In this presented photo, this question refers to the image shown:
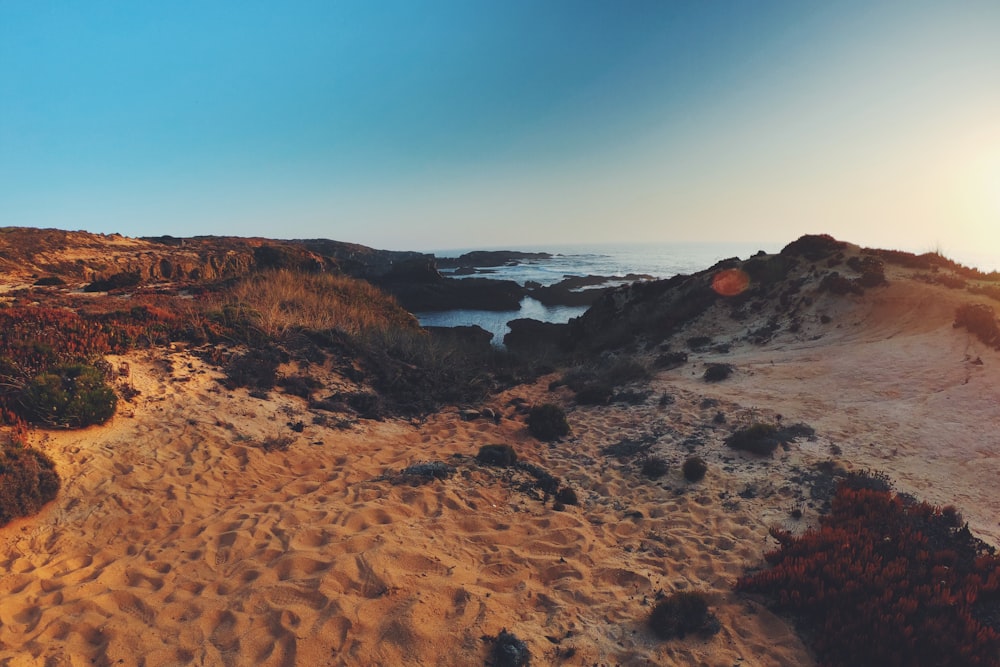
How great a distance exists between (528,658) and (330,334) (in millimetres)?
11482

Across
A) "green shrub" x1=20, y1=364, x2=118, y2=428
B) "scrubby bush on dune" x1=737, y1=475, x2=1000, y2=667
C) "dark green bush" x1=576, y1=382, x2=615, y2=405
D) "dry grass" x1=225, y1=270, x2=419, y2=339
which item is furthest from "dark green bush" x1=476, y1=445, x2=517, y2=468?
"dry grass" x1=225, y1=270, x2=419, y2=339

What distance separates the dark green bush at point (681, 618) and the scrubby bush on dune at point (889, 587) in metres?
0.76

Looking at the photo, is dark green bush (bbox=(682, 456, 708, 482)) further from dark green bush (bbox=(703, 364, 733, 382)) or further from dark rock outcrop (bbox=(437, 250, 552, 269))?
dark rock outcrop (bbox=(437, 250, 552, 269))

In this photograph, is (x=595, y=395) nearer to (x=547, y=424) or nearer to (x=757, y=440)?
(x=547, y=424)

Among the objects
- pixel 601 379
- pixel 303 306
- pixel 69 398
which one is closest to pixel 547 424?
pixel 601 379

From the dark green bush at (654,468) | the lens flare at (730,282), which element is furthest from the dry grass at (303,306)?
the lens flare at (730,282)

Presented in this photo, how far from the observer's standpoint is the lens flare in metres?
22.3

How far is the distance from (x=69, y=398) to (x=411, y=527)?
6045 mm

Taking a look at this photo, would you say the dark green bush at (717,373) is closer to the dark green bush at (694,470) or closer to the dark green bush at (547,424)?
the dark green bush at (547,424)

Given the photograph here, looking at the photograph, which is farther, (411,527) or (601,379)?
(601,379)

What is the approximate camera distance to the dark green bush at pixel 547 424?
1016 cm

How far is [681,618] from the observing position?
421 centimetres

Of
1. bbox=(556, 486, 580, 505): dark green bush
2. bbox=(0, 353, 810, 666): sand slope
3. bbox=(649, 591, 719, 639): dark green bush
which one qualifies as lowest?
bbox=(556, 486, 580, 505): dark green bush

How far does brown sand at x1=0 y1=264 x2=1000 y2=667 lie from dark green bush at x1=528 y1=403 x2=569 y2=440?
0.34 meters
